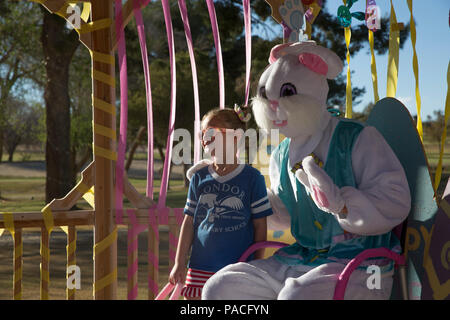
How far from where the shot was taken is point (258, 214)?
1993mm

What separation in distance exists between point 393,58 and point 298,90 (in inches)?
23.6

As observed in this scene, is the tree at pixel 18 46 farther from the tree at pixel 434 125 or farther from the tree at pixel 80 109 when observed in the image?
the tree at pixel 434 125

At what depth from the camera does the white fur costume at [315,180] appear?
165 centimetres

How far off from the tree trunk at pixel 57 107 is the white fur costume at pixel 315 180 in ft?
27.0

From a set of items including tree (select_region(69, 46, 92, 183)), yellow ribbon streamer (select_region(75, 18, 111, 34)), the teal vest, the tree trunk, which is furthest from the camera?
tree (select_region(69, 46, 92, 183))

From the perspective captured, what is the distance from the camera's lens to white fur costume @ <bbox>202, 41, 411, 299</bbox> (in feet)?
5.42

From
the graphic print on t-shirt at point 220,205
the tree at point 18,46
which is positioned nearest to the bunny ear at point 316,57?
the graphic print on t-shirt at point 220,205

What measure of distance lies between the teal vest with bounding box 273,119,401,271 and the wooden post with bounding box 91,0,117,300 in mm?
1001

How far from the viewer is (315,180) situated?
164 centimetres

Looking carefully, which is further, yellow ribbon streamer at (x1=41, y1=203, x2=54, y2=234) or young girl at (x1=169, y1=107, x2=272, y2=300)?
yellow ribbon streamer at (x1=41, y1=203, x2=54, y2=234)

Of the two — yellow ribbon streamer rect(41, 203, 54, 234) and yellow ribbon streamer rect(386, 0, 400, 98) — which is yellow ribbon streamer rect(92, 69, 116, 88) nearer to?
yellow ribbon streamer rect(41, 203, 54, 234)

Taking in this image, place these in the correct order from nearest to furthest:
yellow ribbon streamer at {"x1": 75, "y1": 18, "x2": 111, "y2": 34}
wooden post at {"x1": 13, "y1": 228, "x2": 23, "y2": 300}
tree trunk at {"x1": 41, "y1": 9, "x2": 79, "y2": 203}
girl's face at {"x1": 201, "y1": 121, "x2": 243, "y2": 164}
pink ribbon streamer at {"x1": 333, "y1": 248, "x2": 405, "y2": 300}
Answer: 1. pink ribbon streamer at {"x1": 333, "y1": 248, "x2": 405, "y2": 300}
2. girl's face at {"x1": 201, "y1": 121, "x2": 243, "y2": 164}
3. yellow ribbon streamer at {"x1": 75, "y1": 18, "x2": 111, "y2": 34}
4. wooden post at {"x1": 13, "y1": 228, "x2": 23, "y2": 300}
5. tree trunk at {"x1": 41, "y1": 9, "x2": 79, "y2": 203}

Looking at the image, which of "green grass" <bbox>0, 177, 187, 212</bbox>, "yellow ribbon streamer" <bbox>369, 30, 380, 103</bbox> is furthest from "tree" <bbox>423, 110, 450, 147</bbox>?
"yellow ribbon streamer" <bbox>369, 30, 380, 103</bbox>

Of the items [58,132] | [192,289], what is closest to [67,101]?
[58,132]
